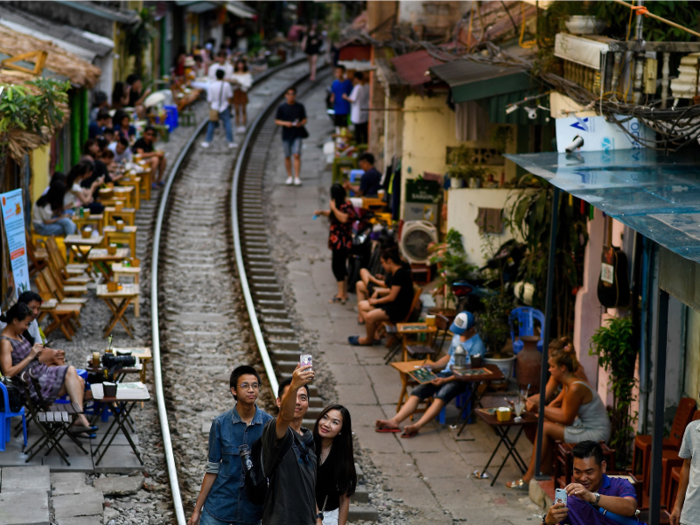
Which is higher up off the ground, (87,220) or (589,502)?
(87,220)

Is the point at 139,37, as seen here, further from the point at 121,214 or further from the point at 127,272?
the point at 127,272

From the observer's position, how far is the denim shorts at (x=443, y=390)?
10719mm

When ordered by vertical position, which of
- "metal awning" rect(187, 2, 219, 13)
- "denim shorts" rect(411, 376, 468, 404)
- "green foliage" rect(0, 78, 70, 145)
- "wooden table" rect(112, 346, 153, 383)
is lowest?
"denim shorts" rect(411, 376, 468, 404)

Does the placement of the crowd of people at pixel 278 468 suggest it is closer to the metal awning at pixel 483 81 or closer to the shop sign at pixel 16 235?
the shop sign at pixel 16 235

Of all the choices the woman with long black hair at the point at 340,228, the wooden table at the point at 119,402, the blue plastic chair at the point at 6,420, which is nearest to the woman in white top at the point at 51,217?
the woman with long black hair at the point at 340,228

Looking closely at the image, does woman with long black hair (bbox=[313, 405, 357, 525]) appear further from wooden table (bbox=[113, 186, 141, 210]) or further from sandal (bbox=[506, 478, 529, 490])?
wooden table (bbox=[113, 186, 141, 210])

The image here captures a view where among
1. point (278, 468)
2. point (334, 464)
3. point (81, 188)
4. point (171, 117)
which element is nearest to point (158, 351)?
point (81, 188)

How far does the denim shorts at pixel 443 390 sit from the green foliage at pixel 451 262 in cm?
285

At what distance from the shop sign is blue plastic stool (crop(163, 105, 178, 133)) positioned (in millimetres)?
14817

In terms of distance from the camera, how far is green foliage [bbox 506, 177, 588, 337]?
11.1 m

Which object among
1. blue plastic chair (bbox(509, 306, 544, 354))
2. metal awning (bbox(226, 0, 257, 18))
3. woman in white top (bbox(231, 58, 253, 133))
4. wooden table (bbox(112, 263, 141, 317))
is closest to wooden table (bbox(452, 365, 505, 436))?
blue plastic chair (bbox(509, 306, 544, 354))

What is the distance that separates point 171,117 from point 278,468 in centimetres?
2204

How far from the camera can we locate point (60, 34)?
858 inches

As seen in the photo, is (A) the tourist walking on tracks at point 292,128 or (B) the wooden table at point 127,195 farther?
(A) the tourist walking on tracks at point 292,128
